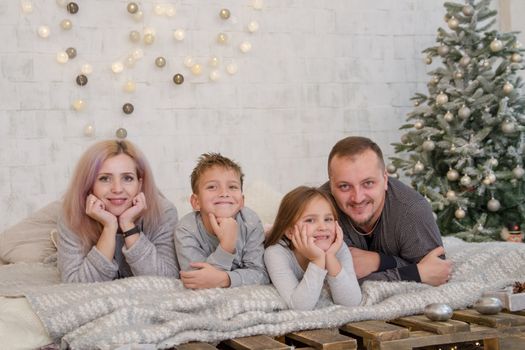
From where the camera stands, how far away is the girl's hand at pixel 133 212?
2.29 metres

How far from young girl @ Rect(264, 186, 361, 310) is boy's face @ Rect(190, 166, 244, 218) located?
0.16 m

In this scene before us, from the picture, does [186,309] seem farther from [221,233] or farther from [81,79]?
[81,79]

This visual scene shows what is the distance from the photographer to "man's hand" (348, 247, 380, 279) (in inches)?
93.4

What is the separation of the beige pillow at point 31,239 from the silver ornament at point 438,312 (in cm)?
161

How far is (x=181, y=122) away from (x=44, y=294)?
2.42 m

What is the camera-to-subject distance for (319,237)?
221 centimetres

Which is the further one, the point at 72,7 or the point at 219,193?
the point at 72,7

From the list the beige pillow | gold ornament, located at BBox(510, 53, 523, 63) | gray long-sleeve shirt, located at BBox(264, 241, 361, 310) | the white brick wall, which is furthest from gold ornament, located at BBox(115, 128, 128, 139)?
gold ornament, located at BBox(510, 53, 523, 63)

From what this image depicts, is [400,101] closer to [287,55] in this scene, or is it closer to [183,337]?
[287,55]

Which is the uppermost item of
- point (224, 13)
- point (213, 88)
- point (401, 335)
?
point (224, 13)

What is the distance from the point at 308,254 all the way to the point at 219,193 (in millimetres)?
361

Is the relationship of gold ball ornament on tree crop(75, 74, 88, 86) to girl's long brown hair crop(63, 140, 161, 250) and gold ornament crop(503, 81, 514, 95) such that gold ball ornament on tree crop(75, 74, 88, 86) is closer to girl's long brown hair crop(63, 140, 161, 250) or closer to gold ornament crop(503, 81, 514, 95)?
girl's long brown hair crop(63, 140, 161, 250)

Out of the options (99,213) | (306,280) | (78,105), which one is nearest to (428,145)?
(78,105)

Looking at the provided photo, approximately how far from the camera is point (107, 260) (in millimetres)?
2229
